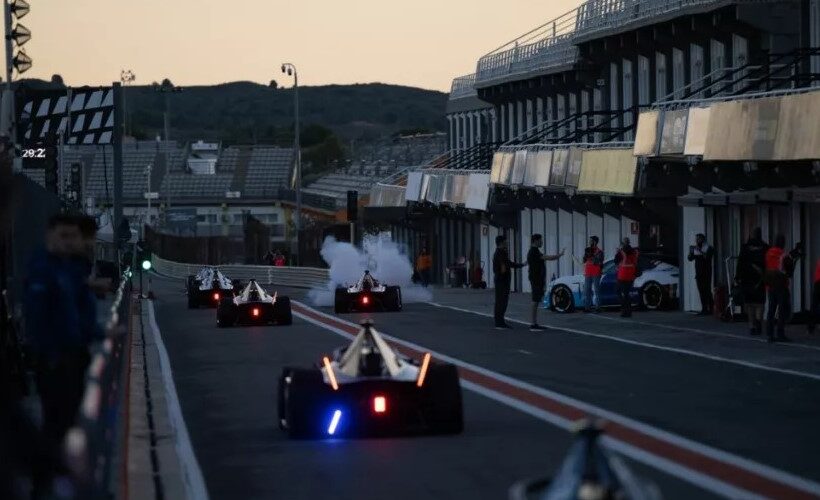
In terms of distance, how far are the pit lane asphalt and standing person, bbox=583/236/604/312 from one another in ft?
30.7

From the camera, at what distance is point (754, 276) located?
2936cm

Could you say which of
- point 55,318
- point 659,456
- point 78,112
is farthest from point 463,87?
point 55,318

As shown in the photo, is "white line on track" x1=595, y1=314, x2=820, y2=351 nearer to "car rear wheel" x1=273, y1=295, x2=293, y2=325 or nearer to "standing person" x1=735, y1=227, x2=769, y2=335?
"standing person" x1=735, y1=227, x2=769, y2=335

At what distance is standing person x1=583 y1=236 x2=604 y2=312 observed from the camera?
4112 centimetres

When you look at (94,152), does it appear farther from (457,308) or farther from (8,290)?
(8,290)

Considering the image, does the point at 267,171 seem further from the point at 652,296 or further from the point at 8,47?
the point at 8,47

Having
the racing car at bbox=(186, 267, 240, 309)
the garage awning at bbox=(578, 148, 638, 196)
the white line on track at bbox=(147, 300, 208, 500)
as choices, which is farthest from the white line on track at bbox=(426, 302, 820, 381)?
the racing car at bbox=(186, 267, 240, 309)

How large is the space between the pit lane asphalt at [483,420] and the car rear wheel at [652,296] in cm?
1108

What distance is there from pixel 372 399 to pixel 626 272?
2362 cm

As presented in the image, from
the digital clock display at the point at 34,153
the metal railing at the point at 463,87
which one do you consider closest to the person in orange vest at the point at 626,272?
the metal railing at the point at 463,87

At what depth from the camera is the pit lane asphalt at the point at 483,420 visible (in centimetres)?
1315

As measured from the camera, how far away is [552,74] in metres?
63.6

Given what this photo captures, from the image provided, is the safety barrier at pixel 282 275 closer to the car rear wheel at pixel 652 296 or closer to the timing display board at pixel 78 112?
the timing display board at pixel 78 112

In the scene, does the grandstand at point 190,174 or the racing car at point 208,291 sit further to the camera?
the grandstand at point 190,174
